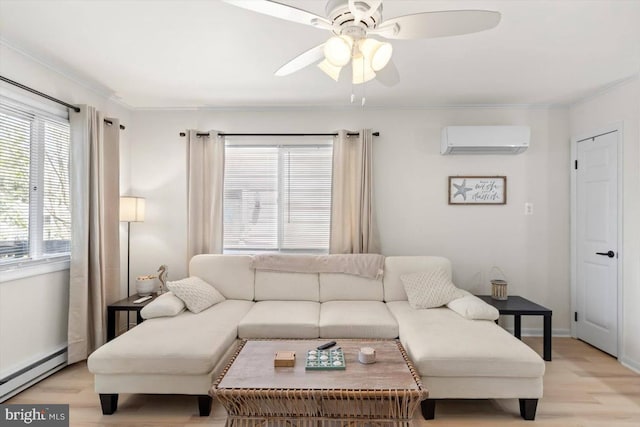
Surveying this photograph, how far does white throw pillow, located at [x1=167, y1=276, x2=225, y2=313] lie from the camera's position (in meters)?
2.95

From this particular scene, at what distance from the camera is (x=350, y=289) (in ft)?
11.1

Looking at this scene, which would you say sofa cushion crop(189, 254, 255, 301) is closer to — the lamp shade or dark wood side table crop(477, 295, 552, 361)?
the lamp shade

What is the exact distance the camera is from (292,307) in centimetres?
310

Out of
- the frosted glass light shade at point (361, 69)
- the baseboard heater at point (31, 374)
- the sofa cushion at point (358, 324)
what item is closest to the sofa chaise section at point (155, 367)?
the baseboard heater at point (31, 374)

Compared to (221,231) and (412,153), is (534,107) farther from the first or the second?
(221,231)

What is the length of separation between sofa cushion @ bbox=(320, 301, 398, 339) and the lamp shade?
2.12 metres

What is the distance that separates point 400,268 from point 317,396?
75.0 inches

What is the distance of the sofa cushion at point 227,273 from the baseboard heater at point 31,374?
122 centimetres

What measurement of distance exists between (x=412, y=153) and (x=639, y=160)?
1895 millimetres

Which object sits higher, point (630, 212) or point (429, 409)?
point (630, 212)

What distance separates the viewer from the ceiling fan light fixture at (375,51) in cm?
152

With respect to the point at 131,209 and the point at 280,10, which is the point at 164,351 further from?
the point at 280,10

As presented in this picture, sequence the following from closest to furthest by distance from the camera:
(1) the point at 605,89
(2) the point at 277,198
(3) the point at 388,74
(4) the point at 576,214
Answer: (3) the point at 388,74 → (1) the point at 605,89 → (4) the point at 576,214 → (2) the point at 277,198

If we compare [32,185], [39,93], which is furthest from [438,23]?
[32,185]
